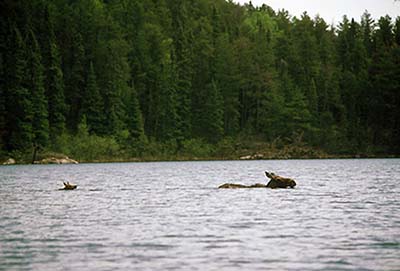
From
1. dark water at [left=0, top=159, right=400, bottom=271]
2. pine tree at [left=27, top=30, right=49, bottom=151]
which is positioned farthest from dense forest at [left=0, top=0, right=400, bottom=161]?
dark water at [left=0, top=159, right=400, bottom=271]

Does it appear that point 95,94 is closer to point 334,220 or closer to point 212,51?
point 212,51

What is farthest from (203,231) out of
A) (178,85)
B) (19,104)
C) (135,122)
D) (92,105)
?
(178,85)

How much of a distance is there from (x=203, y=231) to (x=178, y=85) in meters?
111

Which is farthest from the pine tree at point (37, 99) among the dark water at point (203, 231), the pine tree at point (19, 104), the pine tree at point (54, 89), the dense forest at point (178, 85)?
the dark water at point (203, 231)

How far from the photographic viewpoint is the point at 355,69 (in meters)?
139

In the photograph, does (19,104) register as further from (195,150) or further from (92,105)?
(195,150)

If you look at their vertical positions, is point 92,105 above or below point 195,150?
above

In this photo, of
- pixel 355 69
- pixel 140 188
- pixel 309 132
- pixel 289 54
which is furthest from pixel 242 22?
pixel 140 188

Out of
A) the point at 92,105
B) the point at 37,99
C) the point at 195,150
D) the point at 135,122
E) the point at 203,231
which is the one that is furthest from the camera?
the point at 195,150

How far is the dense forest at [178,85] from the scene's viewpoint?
110 metres

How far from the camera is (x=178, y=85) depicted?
134 metres

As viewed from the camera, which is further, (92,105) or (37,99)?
(92,105)

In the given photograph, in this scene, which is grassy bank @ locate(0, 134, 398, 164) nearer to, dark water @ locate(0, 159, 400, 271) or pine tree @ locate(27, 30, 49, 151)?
pine tree @ locate(27, 30, 49, 151)

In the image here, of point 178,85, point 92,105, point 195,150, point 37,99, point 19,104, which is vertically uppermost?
point 178,85
